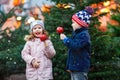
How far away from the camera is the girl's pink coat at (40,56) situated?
23.7 ft

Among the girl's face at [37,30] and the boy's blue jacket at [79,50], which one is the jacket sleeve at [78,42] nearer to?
the boy's blue jacket at [79,50]

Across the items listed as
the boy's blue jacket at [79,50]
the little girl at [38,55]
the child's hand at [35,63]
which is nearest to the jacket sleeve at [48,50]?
the little girl at [38,55]

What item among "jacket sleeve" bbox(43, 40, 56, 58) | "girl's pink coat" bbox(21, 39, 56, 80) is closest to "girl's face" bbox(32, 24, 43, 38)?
"girl's pink coat" bbox(21, 39, 56, 80)

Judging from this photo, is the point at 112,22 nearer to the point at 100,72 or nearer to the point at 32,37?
the point at 100,72

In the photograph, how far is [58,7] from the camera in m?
8.60

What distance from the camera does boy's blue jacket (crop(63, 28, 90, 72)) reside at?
6586 mm

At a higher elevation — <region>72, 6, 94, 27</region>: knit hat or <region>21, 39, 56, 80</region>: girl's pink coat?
<region>72, 6, 94, 27</region>: knit hat

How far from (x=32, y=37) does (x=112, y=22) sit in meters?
3.40

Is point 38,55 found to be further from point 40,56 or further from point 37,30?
point 37,30

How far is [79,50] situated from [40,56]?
34.6 inches

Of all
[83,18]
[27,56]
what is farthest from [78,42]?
[27,56]

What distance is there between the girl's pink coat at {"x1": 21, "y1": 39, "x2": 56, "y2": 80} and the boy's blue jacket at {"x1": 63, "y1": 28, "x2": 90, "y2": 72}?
0.57 meters

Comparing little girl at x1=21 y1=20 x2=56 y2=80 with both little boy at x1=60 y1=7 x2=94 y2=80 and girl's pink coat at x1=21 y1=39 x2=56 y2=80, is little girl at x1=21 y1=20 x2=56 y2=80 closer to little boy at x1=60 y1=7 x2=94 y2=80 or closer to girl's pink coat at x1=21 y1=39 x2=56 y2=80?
girl's pink coat at x1=21 y1=39 x2=56 y2=80

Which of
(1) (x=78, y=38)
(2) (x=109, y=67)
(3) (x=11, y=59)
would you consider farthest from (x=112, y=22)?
(1) (x=78, y=38)
